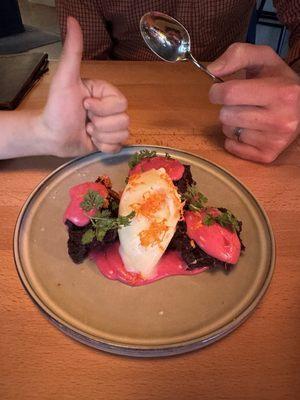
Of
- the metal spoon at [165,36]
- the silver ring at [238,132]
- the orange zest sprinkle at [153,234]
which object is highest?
the metal spoon at [165,36]

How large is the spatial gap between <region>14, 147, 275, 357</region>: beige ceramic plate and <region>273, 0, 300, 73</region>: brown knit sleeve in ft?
2.45

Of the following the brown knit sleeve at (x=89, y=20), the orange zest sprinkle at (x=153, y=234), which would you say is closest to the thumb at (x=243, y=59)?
the orange zest sprinkle at (x=153, y=234)

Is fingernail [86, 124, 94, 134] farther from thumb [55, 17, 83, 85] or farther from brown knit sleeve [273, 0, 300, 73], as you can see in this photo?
brown knit sleeve [273, 0, 300, 73]

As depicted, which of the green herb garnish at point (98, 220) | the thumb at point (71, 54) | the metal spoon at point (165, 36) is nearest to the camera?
the green herb garnish at point (98, 220)

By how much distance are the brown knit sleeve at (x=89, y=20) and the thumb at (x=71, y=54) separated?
72 cm

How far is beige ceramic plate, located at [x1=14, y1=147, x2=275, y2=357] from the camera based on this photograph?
643 millimetres

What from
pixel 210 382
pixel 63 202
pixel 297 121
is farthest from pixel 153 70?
pixel 210 382

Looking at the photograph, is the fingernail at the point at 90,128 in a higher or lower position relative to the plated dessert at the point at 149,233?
higher

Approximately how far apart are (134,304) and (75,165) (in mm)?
423

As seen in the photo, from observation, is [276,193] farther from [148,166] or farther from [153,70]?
[153,70]

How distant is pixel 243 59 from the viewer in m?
1.06

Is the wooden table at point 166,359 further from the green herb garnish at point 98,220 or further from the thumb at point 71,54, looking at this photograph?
the thumb at point 71,54

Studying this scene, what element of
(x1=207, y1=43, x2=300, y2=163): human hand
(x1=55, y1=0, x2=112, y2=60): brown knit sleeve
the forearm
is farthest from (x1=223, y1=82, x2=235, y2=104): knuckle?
(x1=55, y1=0, x2=112, y2=60): brown knit sleeve

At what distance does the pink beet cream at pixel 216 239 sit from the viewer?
0.74 metres
